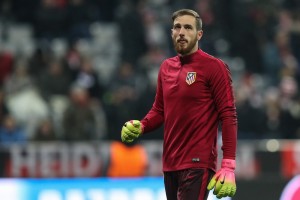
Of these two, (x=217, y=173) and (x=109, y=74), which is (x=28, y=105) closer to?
(x=109, y=74)

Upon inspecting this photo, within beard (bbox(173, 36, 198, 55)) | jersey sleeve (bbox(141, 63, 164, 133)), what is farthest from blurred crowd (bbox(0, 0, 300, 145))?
beard (bbox(173, 36, 198, 55))

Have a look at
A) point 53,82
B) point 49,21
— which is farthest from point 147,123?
point 49,21

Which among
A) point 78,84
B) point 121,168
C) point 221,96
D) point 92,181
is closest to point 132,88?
point 78,84

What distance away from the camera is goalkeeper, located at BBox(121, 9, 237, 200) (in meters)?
5.81

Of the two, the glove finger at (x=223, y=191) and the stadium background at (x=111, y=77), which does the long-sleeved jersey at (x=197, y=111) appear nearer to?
the glove finger at (x=223, y=191)

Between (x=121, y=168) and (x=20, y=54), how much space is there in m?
4.28

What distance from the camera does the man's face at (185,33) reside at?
5.84 meters

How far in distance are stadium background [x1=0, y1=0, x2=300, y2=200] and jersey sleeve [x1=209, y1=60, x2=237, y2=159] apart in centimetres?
572

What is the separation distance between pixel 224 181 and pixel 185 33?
94cm

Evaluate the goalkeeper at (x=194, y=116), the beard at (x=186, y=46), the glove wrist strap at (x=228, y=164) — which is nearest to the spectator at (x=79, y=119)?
the goalkeeper at (x=194, y=116)

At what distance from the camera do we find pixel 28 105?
45.8 ft

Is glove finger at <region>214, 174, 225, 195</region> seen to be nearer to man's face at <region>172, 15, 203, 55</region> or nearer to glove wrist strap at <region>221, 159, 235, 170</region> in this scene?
glove wrist strap at <region>221, 159, 235, 170</region>

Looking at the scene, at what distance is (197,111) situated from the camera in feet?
19.4

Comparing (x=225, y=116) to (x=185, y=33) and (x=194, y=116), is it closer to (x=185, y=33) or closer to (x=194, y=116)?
(x=194, y=116)
